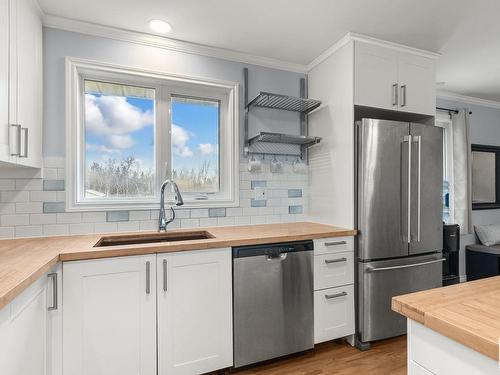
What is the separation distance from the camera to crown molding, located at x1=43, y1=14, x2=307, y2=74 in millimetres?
2031

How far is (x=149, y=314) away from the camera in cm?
166

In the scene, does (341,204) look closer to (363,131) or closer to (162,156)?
(363,131)

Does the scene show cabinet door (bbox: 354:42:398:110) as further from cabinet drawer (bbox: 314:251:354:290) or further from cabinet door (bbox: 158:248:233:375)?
cabinet door (bbox: 158:248:233:375)

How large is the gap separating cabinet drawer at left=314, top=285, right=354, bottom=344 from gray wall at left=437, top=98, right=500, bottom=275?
2365 millimetres

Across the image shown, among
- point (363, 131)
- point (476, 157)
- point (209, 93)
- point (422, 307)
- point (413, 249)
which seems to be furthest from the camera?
point (476, 157)

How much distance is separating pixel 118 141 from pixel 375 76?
2.12 metres

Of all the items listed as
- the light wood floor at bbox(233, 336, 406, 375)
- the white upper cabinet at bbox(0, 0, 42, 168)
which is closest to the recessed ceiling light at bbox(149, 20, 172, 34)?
the white upper cabinet at bbox(0, 0, 42, 168)

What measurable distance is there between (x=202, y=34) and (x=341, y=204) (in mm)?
1719

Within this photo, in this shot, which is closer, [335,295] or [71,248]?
[71,248]

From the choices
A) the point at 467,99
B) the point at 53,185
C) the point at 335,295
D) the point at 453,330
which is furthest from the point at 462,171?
the point at 53,185

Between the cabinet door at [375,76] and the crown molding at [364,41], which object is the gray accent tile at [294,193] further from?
the crown molding at [364,41]

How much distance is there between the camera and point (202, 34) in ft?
7.27

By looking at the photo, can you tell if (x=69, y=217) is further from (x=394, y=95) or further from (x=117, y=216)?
(x=394, y=95)

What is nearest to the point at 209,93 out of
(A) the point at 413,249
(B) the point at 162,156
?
(B) the point at 162,156
